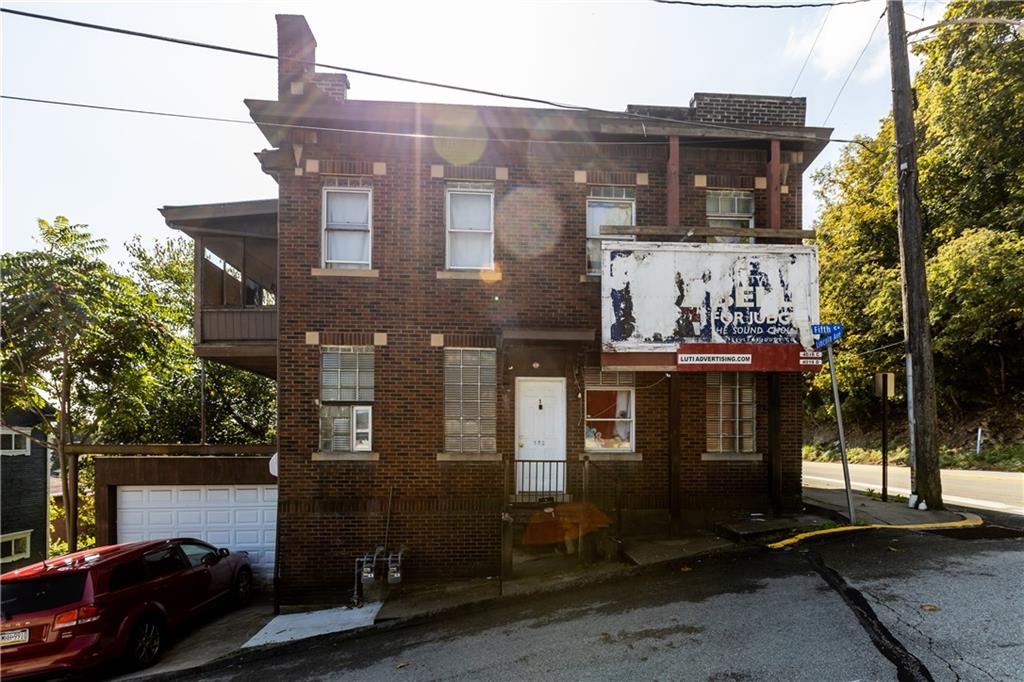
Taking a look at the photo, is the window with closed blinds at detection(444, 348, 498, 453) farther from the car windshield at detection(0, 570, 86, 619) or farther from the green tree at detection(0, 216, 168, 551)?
the green tree at detection(0, 216, 168, 551)

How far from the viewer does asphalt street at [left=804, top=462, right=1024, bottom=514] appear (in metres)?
10.8

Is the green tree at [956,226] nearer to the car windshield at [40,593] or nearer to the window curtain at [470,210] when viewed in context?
the window curtain at [470,210]

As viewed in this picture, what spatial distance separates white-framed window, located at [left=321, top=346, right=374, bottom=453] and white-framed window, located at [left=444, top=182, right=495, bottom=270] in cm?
227

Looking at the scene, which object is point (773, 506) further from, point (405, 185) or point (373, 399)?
point (405, 185)

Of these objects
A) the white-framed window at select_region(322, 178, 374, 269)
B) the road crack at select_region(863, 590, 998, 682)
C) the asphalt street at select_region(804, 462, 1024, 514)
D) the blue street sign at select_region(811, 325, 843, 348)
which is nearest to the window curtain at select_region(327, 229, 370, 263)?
the white-framed window at select_region(322, 178, 374, 269)

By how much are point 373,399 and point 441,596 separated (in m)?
3.34

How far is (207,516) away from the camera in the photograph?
11.6 metres

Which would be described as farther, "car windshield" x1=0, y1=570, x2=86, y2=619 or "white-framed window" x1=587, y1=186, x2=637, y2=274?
"white-framed window" x1=587, y1=186, x2=637, y2=274

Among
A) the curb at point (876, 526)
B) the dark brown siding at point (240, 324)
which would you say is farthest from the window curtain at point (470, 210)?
the curb at point (876, 526)

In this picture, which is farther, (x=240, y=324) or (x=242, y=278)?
Answer: (x=242, y=278)

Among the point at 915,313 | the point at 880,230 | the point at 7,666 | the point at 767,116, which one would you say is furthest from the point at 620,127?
the point at 880,230

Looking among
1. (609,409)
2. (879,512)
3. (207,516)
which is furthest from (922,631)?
(207,516)

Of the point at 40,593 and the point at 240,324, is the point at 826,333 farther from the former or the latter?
the point at 40,593

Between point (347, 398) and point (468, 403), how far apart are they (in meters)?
2.08
